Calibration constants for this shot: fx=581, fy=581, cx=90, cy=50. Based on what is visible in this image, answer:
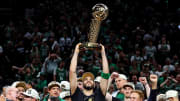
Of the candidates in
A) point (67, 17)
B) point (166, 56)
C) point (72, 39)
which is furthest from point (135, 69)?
point (67, 17)

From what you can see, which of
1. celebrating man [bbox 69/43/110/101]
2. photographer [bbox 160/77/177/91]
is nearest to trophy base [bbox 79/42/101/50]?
celebrating man [bbox 69/43/110/101]

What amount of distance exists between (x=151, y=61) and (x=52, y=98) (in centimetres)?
803

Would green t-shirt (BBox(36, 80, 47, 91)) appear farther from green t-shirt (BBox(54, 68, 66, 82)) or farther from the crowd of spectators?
green t-shirt (BBox(54, 68, 66, 82))

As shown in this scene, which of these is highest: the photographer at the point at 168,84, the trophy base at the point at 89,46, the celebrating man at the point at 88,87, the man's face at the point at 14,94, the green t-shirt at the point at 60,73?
the trophy base at the point at 89,46

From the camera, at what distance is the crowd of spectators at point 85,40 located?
17.5 meters

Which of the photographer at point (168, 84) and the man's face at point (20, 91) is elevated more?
the man's face at point (20, 91)

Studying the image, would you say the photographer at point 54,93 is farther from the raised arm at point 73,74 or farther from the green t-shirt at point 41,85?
the green t-shirt at point 41,85

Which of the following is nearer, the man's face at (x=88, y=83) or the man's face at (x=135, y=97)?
the man's face at (x=88, y=83)

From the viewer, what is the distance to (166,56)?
1903 cm

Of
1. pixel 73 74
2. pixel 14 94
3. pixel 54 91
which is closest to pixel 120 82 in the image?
pixel 54 91

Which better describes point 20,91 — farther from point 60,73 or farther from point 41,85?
point 60,73

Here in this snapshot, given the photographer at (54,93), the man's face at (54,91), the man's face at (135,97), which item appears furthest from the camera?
the man's face at (54,91)

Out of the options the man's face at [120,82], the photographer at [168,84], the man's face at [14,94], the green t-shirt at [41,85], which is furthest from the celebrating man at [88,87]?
the green t-shirt at [41,85]

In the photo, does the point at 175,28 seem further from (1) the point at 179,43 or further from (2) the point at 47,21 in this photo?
(2) the point at 47,21
